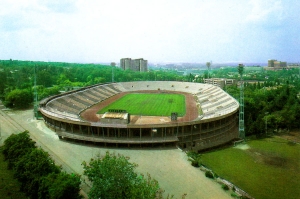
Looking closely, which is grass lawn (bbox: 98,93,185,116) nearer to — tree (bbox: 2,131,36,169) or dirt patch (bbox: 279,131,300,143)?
dirt patch (bbox: 279,131,300,143)

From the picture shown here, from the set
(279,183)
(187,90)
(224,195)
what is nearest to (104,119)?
(224,195)

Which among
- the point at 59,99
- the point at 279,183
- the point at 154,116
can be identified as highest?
the point at 59,99

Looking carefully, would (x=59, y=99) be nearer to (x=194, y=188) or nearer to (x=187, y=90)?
(x=194, y=188)

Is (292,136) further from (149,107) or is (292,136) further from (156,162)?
(149,107)

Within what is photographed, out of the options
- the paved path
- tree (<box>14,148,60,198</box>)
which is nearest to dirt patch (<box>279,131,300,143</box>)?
the paved path

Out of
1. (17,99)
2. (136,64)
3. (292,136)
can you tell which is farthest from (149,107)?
(136,64)

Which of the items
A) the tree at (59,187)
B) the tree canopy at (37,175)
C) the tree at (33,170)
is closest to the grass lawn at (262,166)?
the tree at (59,187)
